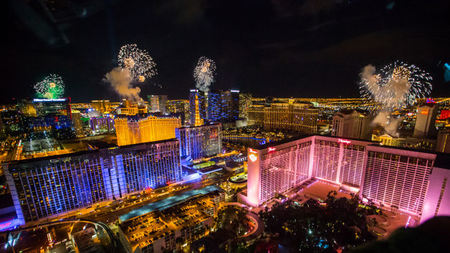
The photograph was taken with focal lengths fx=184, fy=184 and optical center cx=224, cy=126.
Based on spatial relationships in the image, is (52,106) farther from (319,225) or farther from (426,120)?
(426,120)

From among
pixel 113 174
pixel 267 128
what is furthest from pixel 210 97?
pixel 113 174

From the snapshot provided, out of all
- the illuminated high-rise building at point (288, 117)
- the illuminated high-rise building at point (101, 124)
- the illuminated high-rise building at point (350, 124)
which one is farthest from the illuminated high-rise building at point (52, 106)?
the illuminated high-rise building at point (350, 124)

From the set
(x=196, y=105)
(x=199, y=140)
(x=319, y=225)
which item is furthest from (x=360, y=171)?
(x=196, y=105)

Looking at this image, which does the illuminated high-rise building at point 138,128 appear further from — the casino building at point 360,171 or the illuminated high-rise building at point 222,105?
the illuminated high-rise building at point 222,105

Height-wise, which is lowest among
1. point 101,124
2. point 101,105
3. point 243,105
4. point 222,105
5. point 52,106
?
point 101,124

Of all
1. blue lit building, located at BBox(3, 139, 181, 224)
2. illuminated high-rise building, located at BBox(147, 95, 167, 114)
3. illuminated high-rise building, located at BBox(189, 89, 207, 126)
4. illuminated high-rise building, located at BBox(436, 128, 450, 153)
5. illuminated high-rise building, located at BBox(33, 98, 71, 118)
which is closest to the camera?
blue lit building, located at BBox(3, 139, 181, 224)

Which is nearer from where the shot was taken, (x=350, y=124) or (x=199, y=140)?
(x=350, y=124)

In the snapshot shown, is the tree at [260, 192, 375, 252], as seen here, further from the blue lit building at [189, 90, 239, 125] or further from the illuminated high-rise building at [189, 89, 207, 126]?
the blue lit building at [189, 90, 239, 125]

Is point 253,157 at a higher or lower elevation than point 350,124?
lower

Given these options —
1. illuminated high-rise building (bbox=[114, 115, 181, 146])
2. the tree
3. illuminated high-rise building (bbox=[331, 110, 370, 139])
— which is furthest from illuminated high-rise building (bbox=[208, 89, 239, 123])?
the tree
